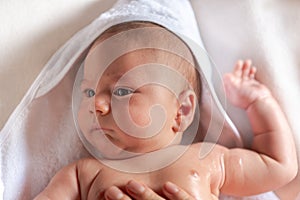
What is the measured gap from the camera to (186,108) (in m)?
1.02

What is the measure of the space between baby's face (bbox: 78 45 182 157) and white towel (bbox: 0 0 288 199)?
0.07 metres

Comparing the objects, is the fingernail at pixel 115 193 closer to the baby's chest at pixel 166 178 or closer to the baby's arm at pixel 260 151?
the baby's chest at pixel 166 178

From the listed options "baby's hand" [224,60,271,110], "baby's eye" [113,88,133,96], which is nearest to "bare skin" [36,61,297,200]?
"baby's hand" [224,60,271,110]

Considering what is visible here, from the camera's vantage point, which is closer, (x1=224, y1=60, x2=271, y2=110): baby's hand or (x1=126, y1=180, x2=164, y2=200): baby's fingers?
(x1=126, y1=180, x2=164, y2=200): baby's fingers

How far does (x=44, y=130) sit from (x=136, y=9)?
0.88 ft

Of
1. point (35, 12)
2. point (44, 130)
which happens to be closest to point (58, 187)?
point (44, 130)

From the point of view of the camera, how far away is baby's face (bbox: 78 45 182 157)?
0.97m

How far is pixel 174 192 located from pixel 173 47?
0.77 ft

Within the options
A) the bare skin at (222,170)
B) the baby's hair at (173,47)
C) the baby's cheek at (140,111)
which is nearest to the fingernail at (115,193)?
the bare skin at (222,170)

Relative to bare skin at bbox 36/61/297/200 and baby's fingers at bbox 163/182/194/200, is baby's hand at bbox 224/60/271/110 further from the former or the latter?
baby's fingers at bbox 163/182/194/200

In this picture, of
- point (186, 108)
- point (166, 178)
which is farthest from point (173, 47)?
point (166, 178)

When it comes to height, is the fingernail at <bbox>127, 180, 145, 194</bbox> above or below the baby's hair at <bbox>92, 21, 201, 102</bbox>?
below

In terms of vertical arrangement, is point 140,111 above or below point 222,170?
above

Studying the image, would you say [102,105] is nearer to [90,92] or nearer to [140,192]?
[90,92]
